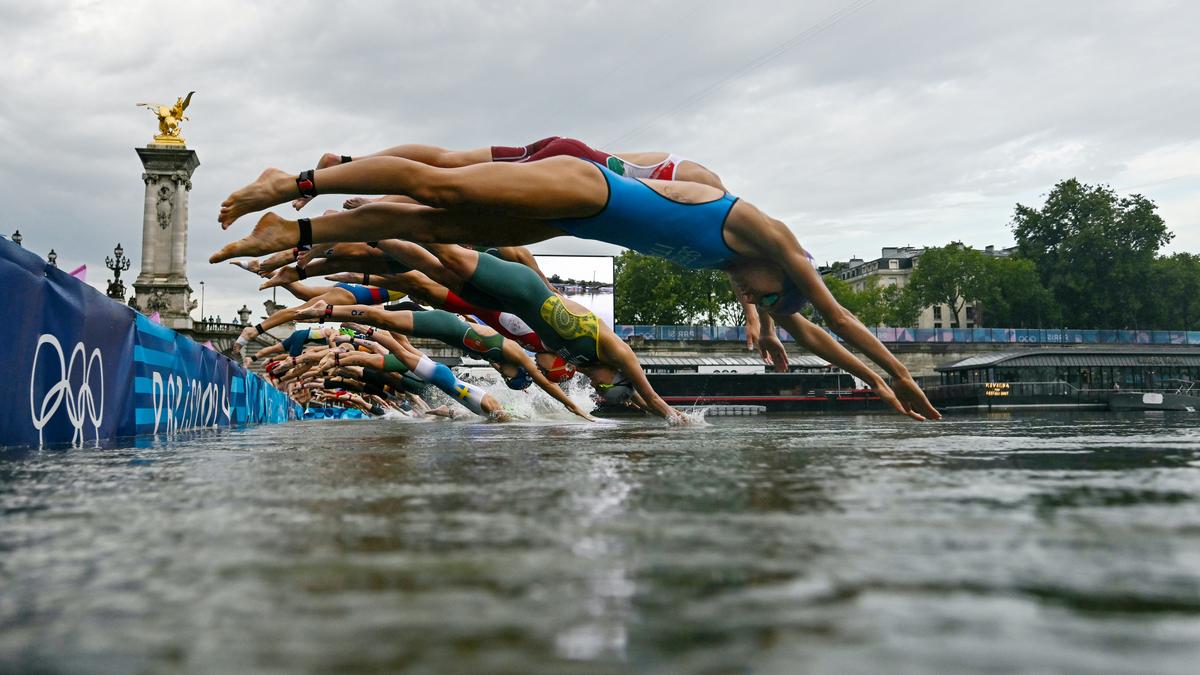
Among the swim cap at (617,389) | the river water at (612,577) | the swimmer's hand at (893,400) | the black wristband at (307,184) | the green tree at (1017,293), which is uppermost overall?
the green tree at (1017,293)

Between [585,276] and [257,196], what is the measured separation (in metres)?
42.0

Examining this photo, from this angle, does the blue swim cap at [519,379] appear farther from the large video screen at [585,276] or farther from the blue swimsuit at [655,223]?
the large video screen at [585,276]

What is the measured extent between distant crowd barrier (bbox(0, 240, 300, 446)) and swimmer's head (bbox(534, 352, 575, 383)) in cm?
412

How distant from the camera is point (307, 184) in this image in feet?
15.9

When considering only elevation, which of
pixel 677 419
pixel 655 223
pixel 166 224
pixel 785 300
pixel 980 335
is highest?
pixel 166 224

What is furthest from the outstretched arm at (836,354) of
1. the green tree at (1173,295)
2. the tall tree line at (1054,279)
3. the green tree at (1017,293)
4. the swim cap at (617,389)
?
the green tree at (1173,295)

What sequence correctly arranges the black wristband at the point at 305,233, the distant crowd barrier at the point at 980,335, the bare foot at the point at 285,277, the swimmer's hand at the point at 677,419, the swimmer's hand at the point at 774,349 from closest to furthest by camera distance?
the black wristband at the point at 305,233, the bare foot at the point at 285,277, the swimmer's hand at the point at 774,349, the swimmer's hand at the point at 677,419, the distant crowd barrier at the point at 980,335

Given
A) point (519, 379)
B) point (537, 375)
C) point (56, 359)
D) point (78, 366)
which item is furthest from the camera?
point (519, 379)

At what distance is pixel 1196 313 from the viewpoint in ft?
250

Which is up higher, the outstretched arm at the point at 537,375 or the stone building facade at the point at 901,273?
the stone building facade at the point at 901,273

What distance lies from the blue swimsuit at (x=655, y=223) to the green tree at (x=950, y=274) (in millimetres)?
73203

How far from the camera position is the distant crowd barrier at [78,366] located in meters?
5.05

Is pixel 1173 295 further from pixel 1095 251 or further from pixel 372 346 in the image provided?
pixel 372 346

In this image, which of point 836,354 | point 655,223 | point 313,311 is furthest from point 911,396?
point 313,311
